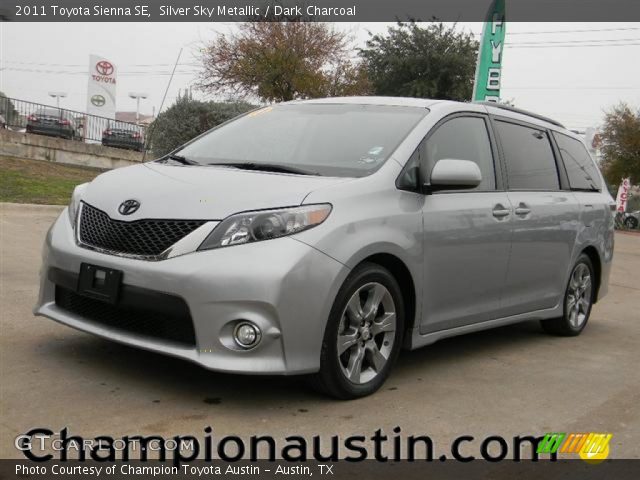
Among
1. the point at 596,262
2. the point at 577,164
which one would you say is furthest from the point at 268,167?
the point at 596,262

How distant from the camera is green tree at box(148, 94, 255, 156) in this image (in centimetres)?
1714

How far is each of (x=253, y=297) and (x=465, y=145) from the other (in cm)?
214

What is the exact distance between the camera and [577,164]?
21.6ft

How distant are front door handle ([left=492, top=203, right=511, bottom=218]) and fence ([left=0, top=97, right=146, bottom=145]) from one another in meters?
22.4

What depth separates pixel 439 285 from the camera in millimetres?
4660

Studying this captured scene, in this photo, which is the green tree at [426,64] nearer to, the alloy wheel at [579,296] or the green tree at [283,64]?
the green tree at [283,64]

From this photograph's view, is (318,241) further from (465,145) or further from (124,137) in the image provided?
(124,137)

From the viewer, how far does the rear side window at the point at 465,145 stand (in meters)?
4.86

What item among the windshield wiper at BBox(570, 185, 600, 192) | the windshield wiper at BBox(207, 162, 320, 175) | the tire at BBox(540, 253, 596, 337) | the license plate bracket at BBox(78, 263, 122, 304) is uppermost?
the windshield wiper at BBox(207, 162, 320, 175)

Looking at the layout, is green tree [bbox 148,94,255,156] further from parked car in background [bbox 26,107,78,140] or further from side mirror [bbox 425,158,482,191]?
side mirror [bbox 425,158,482,191]

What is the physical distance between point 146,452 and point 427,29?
36.4m

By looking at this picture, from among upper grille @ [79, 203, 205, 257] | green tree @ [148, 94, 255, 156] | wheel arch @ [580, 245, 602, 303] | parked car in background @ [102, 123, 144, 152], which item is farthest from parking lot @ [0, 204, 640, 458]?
parked car in background @ [102, 123, 144, 152]

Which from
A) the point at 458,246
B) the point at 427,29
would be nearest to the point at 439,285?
the point at 458,246

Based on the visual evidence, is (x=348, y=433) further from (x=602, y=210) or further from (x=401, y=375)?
(x=602, y=210)
